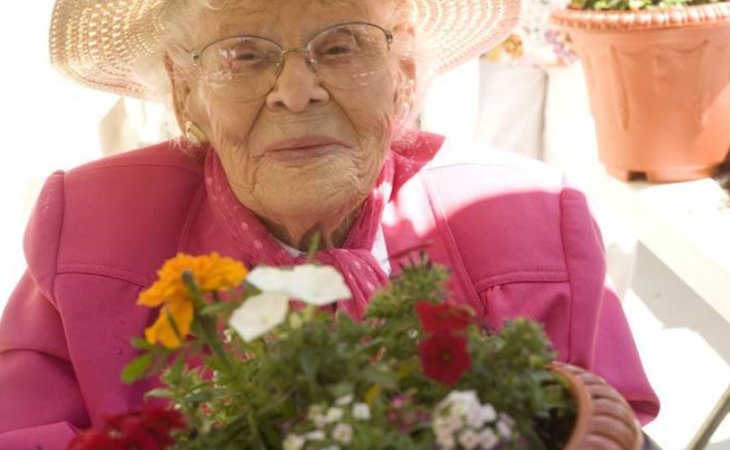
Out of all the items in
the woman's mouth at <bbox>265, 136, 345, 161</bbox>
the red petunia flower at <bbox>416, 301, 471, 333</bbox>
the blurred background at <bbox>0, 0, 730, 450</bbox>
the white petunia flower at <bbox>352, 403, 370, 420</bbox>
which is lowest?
the blurred background at <bbox>0, 0, 730, 450</bbox>

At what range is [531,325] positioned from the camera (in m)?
1.01

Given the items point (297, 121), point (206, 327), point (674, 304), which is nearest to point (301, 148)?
point (297, 121)

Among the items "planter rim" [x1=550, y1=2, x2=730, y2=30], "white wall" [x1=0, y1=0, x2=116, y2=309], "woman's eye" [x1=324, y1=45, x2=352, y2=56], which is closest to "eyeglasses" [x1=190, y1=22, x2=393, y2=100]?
"woman's eye" [x1=324, y1=45, x2=352, y2=56]

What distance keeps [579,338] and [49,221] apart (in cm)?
81

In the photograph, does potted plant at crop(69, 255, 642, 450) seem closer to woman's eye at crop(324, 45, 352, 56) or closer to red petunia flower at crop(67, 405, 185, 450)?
red petunia flower at crop(67, 405, 185, 450)

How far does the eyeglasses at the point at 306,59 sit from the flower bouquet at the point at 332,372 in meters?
0.71

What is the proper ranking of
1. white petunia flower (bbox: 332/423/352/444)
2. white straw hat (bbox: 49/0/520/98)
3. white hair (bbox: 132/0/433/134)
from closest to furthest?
1. white petunia flower (bbox: 332/423/352/444)
2. white hair (bbox: 132/0/433/134)
3. white straw hat (bbox: 49/0/520/98)

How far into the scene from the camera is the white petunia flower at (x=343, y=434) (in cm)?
91

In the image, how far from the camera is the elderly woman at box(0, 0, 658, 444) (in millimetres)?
1716

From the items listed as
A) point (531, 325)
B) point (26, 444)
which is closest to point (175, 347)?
point (531, 325)

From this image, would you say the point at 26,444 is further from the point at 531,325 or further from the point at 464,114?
the point at 464,114

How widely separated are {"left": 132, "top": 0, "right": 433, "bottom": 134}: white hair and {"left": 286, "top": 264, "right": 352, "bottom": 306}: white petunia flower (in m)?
0.84

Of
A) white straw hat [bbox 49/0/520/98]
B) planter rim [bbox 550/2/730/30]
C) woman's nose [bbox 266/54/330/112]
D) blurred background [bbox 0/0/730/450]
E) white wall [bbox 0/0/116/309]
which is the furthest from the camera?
white wall [bbox 0/0/116/309]

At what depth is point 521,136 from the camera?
3.96m
